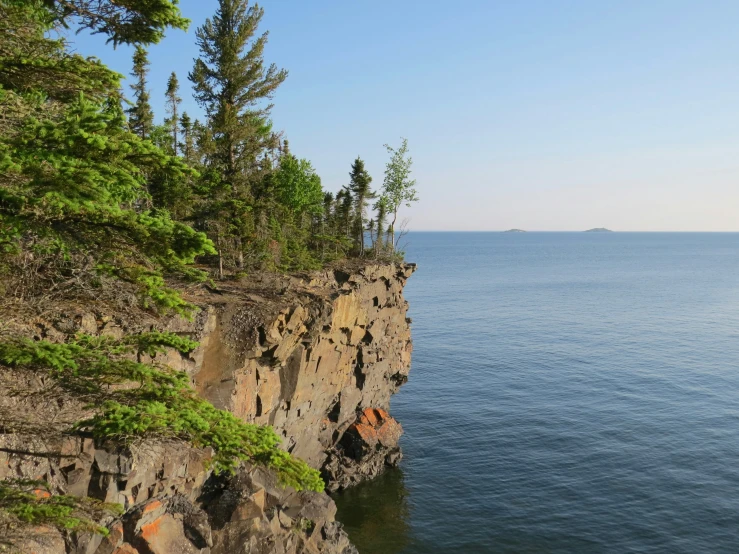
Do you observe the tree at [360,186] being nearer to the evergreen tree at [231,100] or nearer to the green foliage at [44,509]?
the evergreen tree at [231,100]

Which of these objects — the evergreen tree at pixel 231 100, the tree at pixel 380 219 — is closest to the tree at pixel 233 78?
the evergreen tree at pixel 231 100

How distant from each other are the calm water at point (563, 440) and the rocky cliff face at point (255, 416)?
440 cm

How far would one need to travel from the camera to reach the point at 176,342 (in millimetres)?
10789

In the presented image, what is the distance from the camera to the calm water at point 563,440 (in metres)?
Answer: 31.3

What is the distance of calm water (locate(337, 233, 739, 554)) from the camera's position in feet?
103

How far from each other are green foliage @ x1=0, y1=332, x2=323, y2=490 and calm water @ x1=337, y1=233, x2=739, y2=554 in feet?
78.1

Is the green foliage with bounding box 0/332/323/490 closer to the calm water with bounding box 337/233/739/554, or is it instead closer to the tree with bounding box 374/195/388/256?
the calm water with bounding box 337/233/739/554

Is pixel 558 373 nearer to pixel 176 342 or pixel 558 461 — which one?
pixel 558 461

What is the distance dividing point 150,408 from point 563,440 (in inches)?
1536

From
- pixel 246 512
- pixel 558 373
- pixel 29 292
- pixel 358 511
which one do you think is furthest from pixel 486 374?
pixel 29 292

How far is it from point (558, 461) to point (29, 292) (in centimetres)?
3553

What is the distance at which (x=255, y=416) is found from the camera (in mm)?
29453

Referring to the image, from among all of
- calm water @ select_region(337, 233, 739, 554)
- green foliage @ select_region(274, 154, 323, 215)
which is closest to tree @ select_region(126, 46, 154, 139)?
green foliage @ select_region(274, 154, 323, 215)

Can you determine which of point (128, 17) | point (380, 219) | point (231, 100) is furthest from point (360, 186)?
point (128, 17)
